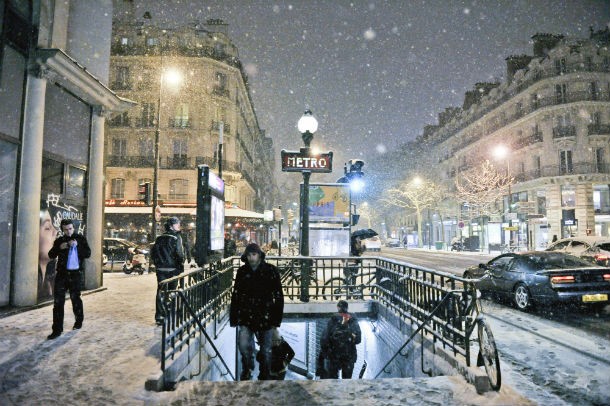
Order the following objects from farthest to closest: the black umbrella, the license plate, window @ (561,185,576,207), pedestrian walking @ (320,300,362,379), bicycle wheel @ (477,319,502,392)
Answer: window @ (561,185,576,207), the black umbrella, the license plate, pedestrian walking @ (320,300,362,379), bicycle wheel @ (477,319,502,392)

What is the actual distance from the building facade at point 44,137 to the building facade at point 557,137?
31.3m

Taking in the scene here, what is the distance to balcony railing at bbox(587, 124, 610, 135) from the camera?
35.7 meters

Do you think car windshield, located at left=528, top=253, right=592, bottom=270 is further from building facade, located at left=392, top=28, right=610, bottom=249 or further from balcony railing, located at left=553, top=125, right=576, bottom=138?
balcony railing, located at left=553, top=125, right=576, bottom=138

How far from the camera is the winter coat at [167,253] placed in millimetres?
7527

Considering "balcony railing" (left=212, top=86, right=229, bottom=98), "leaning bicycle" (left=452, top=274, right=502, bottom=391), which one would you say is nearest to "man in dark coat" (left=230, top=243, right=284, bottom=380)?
"leaning bicycle" (left=452, top=274, right=502, bottom=391)

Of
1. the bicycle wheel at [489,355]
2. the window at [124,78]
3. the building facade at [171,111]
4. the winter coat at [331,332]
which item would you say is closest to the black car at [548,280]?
the winter coat at [331,332]

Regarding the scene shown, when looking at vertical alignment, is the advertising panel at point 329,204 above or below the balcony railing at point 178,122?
below

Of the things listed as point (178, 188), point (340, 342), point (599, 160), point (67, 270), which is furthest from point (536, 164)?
point (67, 270)

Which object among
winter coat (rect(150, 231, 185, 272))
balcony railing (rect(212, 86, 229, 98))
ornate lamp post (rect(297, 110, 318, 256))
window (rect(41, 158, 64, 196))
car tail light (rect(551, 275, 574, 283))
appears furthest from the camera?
balcony railing (rect(212, 86, 229, 98))

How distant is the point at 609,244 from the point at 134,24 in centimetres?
4003

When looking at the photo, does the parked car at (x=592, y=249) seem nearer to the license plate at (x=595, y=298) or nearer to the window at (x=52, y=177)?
the license plate at (x=595, y=298)

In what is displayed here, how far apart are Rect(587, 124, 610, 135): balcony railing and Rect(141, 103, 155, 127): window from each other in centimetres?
3878

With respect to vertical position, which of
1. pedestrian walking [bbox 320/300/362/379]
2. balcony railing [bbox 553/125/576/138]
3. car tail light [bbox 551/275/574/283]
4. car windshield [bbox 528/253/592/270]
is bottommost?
pedestrian walking [bbox 320/300/362/379]

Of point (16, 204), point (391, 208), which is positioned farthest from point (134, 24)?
point (391, 208)
